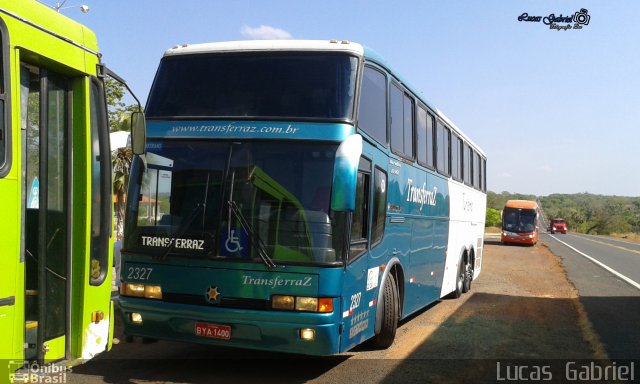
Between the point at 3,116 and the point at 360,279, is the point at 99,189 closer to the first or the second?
the point at 3,116

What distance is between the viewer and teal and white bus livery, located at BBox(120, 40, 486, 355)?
21.2ft

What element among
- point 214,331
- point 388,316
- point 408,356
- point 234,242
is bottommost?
point 408,356

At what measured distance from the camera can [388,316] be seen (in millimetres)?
8414

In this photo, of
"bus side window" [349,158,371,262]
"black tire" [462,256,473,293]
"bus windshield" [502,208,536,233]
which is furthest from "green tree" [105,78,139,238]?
"bus windshield" [502,208,536,233]

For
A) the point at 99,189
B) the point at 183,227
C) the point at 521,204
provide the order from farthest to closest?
the point at 521,204
the point at 183,227
the point at 99,189

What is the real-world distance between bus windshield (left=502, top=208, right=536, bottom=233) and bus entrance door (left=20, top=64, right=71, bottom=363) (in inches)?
1623

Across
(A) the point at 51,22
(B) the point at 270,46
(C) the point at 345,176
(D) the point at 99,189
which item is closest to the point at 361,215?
(C) the point at 345,176

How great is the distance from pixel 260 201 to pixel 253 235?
36 centimetres

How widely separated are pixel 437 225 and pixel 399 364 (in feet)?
14.5

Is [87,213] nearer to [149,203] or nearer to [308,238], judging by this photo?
[149,203]

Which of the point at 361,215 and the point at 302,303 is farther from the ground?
the point at 361,215

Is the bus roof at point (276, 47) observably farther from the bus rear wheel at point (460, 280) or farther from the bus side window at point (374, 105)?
the bus rear wheel at point (460, 280)

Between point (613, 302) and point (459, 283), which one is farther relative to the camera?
point (459, 283)

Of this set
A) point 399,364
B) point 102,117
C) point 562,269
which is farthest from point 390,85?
point 562,269
